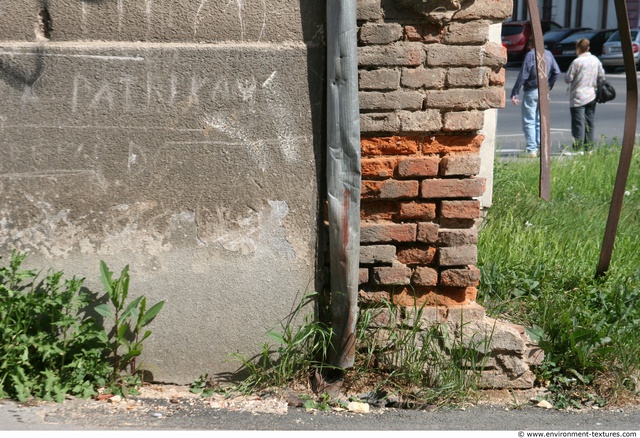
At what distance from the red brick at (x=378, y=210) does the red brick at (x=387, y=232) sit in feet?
0.14

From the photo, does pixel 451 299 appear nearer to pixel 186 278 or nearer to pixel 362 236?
pixel 362 236

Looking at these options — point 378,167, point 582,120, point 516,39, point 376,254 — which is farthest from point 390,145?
point 516,39

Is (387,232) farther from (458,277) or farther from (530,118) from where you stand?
(530,118)

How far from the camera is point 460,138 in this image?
3582mm

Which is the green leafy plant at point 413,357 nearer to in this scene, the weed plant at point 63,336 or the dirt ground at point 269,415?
the dirt ground at point 269,415

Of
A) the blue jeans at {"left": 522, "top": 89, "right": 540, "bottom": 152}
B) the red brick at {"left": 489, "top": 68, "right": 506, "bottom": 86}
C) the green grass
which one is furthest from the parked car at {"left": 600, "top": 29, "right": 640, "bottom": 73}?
the red brick at {"left": 489, "top": 68, "right": 506, "bottom": 86}

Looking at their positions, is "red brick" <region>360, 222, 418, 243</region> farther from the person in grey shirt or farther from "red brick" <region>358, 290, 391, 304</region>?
the person in grey shirt

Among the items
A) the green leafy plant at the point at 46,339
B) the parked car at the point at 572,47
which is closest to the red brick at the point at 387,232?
the green leafy plant at the point at 46,339

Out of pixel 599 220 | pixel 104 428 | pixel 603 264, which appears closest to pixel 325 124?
pixel 104 428

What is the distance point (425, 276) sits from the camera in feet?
11.9

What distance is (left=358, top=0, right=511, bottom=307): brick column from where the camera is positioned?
11.3 ft

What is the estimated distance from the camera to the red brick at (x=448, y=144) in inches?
141

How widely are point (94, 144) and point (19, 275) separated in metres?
0.66

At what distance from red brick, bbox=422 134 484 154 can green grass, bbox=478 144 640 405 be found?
A: 97 cm
